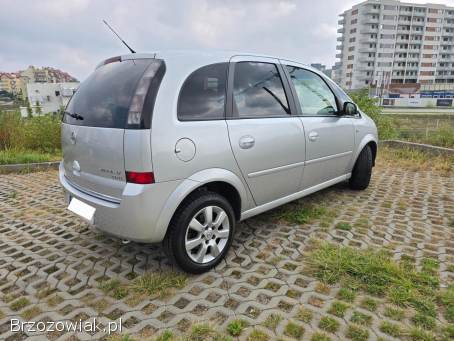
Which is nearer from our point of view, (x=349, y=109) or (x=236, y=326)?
(x=236, y=326)

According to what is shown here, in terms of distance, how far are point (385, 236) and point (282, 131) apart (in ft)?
5.01

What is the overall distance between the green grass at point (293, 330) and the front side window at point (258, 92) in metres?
1.61

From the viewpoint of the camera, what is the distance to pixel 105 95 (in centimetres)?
237

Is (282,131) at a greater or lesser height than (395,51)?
lesser

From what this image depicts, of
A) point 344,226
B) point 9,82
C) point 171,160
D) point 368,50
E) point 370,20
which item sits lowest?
point 344,226

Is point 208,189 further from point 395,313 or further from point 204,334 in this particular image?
point 395,313

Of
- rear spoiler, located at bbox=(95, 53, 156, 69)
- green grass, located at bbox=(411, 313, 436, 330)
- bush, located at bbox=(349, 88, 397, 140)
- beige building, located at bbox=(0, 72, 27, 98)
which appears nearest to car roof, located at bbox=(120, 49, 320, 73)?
rear spoiler, located at bbox=(95, 53, 156, 69)

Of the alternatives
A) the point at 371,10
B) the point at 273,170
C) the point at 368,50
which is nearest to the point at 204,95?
the point at 273,170

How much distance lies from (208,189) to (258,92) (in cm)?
102

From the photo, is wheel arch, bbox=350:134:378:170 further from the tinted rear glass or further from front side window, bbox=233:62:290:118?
the tinted rear glass

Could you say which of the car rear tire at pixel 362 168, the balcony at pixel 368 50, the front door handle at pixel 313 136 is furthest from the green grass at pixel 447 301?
the balcony at pixel 368 50

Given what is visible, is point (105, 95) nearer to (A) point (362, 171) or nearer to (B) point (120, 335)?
(B) point (120, 335)

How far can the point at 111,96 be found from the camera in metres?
2.32

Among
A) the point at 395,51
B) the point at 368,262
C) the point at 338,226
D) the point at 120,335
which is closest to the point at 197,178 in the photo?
the point at 120,335
